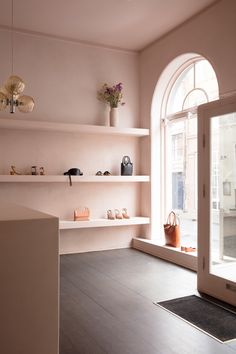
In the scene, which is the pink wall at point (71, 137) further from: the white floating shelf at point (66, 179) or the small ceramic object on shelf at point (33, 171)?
the white floating shelf at point (66, 179)

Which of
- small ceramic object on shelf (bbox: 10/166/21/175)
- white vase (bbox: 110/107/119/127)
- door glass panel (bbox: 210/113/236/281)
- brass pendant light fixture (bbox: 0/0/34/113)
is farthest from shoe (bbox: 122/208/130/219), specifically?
brass pendant light fixture (bbox: 0/0/34/113)

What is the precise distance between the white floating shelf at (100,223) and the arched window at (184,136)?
1.59 ft

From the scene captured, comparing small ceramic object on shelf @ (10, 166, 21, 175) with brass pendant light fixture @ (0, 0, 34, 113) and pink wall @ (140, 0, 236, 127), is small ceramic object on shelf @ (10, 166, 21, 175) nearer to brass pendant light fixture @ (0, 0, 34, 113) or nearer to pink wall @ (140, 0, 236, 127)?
brass pendant light fixture @ (0, 0, 34, 113)

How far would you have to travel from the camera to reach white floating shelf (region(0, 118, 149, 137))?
190 inches

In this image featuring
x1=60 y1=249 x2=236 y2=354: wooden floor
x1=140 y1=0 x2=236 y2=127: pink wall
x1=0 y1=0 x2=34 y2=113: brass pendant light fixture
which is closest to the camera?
x1=60 y1=249 x2=236 y2=354: wooden floor

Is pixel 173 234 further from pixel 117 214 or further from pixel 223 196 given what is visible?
pixel 223 196

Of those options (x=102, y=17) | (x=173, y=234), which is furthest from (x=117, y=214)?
(x=102, y=17)

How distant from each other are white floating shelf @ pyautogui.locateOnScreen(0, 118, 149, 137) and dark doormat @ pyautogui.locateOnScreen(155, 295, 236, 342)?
9.46ft

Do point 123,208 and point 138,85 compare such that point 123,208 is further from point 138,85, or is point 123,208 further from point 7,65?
point 7,65

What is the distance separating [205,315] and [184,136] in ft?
9.91

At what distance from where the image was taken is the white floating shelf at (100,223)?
513 cm

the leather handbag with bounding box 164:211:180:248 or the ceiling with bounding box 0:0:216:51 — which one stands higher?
the ceiling with bounding box 0:0:216:51

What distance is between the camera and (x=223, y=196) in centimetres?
359

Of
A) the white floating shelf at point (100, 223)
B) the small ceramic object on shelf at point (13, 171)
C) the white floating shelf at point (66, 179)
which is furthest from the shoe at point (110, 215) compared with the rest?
the small ceramic object on shelf at point (13, 171)
